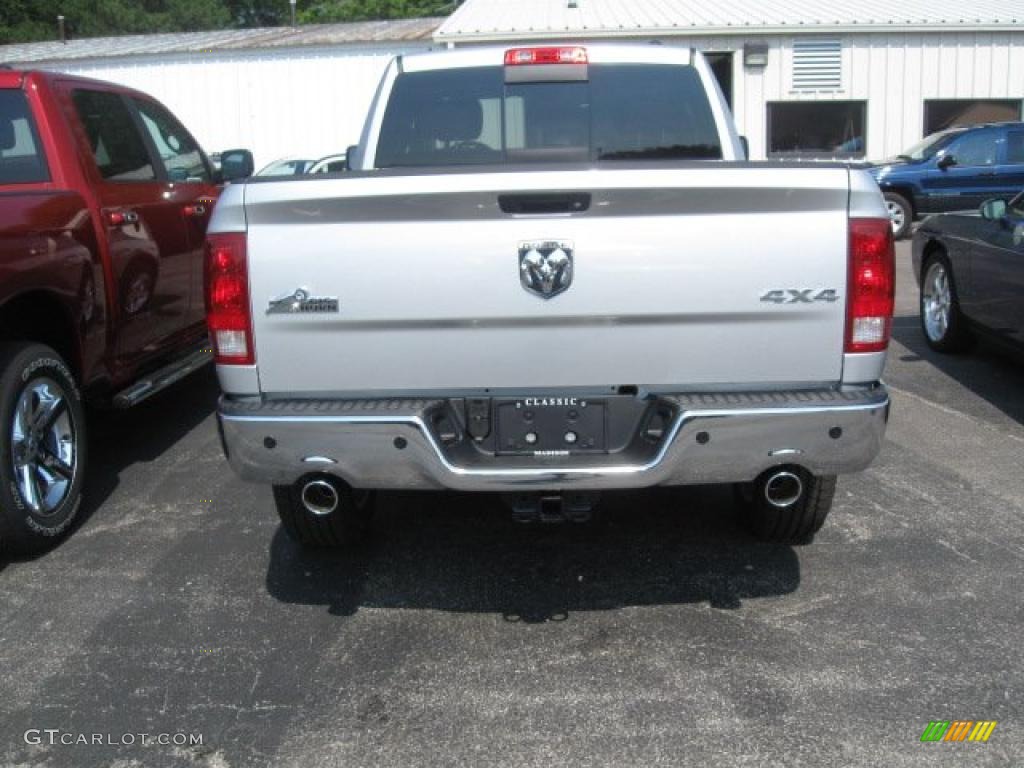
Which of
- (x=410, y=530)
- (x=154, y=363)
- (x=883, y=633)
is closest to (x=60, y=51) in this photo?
(x=154, y=363)

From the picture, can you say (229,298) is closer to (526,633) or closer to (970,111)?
(526,633)

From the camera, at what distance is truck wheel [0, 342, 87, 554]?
4.10 m

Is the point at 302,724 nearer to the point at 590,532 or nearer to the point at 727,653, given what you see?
the point at 727,653

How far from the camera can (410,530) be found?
180 inches

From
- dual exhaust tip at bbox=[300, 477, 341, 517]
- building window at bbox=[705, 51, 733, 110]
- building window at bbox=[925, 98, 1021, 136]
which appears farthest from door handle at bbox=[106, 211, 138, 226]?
building window at bbox=[925, 98, 1021, 136]

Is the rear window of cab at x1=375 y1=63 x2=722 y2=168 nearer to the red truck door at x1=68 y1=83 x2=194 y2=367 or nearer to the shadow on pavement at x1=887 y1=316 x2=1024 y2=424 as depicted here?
the red truck door at x1=68 y1=83 x2=194 y2=367

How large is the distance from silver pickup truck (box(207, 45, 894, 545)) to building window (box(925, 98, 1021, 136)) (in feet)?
55.1

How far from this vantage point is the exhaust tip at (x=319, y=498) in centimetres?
359

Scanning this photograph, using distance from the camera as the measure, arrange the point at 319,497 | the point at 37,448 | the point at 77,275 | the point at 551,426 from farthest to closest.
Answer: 1. the point at 77,275
2. the point at 37,448
3. the point at 319,497
4. the point at 551,426

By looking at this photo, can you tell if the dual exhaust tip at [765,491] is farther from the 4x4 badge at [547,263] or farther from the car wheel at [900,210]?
the car wheel at [900,210]

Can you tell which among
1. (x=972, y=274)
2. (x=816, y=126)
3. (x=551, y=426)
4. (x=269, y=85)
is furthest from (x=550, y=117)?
(x=269, y=85)

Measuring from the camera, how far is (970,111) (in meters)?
18.2

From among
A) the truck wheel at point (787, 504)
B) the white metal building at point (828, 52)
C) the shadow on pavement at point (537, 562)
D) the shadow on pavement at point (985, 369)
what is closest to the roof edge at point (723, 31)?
the white metal building at point (828, 52)

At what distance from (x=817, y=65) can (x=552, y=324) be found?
16264 mm
